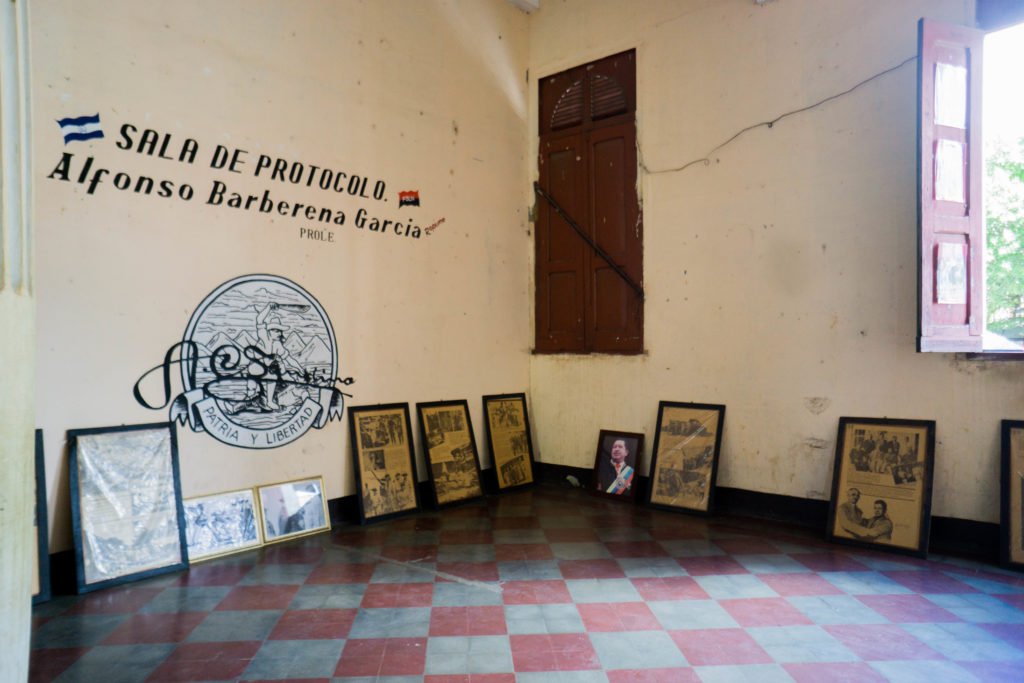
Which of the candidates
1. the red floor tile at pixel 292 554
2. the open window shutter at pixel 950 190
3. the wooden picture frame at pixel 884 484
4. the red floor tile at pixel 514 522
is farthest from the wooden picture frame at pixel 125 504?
the open window shutter at pixel 950 190

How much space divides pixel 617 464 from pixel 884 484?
5.99ft

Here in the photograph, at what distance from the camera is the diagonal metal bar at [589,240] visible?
4.95 m

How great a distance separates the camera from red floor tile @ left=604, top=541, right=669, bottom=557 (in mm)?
3549

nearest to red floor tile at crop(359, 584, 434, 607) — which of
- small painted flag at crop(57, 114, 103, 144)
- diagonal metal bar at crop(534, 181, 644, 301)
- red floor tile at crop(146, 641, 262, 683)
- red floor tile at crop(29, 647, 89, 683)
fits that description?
red floor tile at crop(146, 641, 262, 683)

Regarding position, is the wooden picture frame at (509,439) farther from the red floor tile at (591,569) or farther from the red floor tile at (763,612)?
the red floor tile at (763,612)

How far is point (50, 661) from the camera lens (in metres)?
2.28

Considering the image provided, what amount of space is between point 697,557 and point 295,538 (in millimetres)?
2357

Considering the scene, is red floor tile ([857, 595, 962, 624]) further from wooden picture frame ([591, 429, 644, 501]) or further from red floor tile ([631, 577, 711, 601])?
wooden picture frame ([591, 429, 644, 501])

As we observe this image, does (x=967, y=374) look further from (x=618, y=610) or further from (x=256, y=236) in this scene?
(x=256, y=236)

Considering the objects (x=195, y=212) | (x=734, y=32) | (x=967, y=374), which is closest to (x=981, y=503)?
(x=967, y=374)

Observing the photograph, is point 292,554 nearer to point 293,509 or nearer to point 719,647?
point 293,509

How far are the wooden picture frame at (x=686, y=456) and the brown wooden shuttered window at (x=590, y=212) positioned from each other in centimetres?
66

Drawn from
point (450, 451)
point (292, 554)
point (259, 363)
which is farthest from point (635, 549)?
point (259, 363)

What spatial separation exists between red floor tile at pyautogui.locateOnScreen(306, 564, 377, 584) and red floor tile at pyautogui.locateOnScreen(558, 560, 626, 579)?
101 centimetres
